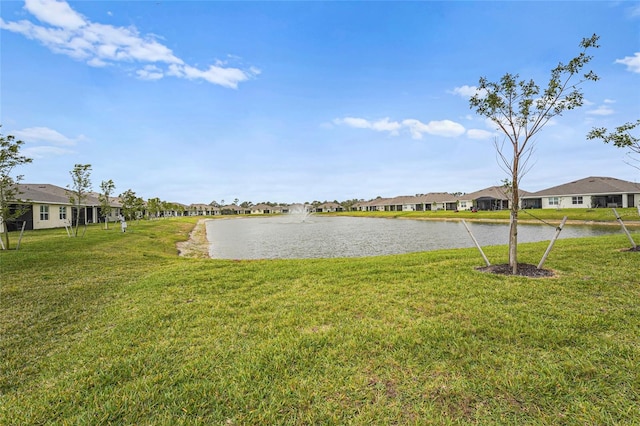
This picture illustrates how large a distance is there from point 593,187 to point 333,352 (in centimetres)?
5646

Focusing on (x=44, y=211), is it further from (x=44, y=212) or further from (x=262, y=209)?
(x=262, y=209)

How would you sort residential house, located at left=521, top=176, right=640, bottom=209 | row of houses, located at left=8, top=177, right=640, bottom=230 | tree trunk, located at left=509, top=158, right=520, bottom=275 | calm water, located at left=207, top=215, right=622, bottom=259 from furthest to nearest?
residential house, located at left=521, top=176, right=640, bottom=209
row of houses, located at left=8, top=177, right=640, bottom=230
calm water, located at left=207, top=215, right=622, bottom=259
tree trunk, located at left=509, top=158, right=520, bottom=275

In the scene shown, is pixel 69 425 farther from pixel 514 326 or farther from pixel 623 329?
pixel 623 329

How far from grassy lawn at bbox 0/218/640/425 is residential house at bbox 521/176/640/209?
42.6 metres

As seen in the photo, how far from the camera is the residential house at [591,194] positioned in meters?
40.5

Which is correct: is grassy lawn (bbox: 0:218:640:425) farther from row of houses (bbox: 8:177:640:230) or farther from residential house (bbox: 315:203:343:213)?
residential house (bbox: 315:203:343:213)

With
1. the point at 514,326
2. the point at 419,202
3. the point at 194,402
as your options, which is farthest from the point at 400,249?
the point at 419,202

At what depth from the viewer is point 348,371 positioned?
3184 mm

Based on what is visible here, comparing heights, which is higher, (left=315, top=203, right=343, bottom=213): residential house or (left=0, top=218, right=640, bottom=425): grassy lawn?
(left=315, top=203, right=343, bottom=213): residential house

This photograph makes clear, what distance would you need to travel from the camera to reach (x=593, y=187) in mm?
43812

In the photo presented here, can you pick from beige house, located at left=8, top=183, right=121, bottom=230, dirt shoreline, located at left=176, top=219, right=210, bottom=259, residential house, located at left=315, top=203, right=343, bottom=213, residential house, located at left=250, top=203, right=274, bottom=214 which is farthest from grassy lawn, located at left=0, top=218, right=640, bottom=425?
residential house, located at left=250, top=203, right=274, bottom=214

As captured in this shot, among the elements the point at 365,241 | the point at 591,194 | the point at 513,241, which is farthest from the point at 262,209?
the point at 513,241

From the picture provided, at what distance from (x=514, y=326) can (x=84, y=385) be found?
508cm

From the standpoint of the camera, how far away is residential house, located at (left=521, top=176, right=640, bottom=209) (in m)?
40.5
